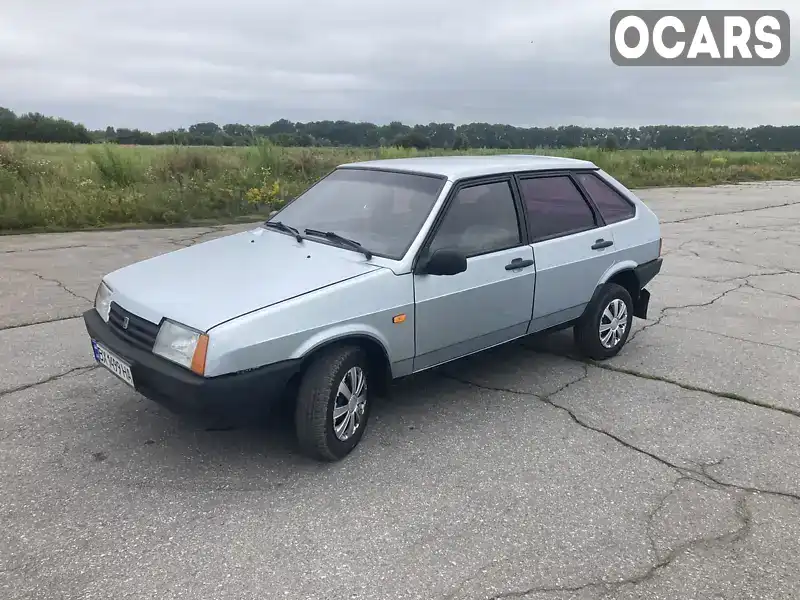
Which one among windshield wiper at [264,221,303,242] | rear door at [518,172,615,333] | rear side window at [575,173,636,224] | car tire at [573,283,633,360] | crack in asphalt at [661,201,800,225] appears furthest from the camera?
crack in asphalt at [661,201,800,225]

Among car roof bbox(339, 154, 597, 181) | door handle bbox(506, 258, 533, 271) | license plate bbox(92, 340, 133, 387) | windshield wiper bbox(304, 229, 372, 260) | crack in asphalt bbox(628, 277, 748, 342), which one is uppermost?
car roof bbox(339, 154, 597, 181)

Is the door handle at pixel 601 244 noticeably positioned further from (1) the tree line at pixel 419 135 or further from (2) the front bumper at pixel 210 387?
(1) the tree line at pixel 419 135

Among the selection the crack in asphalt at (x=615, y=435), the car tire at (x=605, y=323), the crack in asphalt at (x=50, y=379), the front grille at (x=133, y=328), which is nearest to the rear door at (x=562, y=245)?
the car tire at (x=605, y=323)

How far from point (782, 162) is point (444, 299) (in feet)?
128

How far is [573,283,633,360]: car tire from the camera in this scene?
5.08 meters

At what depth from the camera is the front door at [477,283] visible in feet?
12.9

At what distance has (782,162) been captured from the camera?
118 ft

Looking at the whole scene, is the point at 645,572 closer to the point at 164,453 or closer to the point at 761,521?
the point at 761,521

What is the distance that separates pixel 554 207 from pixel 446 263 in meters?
1.50

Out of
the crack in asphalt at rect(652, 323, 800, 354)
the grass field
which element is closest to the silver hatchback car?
the crack in asphalt at rect(652, 323, 800, 354)

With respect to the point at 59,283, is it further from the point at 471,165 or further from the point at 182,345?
the point at 471,165

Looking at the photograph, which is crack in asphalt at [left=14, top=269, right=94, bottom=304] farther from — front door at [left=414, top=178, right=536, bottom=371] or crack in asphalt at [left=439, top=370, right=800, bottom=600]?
crack in asphalt at [left=439, top=370, right=800, bottom=600]

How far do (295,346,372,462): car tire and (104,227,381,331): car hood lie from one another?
1.33 feet

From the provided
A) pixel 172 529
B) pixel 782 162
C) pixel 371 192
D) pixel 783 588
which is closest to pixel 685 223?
pixel 371 192
